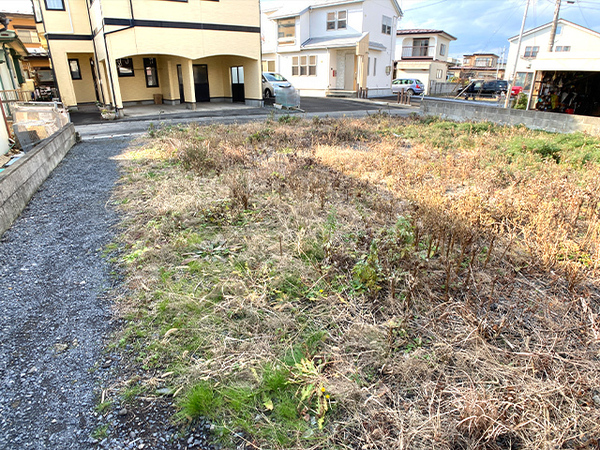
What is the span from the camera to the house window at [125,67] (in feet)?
60.7

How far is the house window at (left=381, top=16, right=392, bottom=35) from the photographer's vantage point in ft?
93.2

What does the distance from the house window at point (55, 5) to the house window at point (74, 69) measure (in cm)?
256

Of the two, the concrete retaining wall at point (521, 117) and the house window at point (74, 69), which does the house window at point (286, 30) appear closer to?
the house window at point (74, 69)

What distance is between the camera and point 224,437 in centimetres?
211

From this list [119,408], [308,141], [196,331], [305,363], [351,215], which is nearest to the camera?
[119,408]

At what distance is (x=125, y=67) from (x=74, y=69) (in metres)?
3.40

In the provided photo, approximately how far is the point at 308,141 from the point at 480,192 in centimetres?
505

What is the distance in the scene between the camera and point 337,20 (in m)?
27.3

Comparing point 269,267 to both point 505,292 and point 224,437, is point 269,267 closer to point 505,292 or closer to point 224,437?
point 224,437

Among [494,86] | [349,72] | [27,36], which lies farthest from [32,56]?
[494,86]

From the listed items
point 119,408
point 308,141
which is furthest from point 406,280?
point 308,141

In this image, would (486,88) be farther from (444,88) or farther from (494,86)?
(444,88)

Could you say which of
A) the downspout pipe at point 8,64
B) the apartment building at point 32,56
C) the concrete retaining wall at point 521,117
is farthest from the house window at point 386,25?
the downspout pipe at point 8,64

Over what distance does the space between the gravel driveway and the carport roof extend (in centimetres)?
2409
